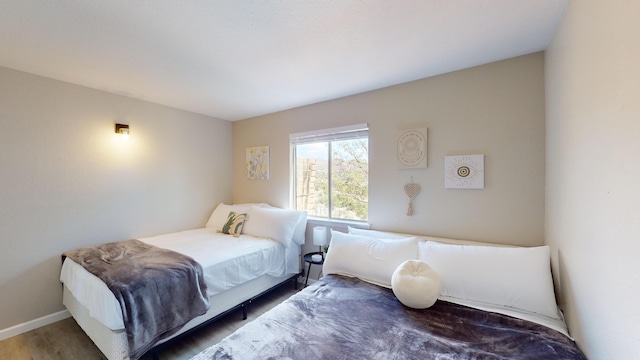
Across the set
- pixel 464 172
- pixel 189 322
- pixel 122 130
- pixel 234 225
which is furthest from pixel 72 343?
pixel 464 172

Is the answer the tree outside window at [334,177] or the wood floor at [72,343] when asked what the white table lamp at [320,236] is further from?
the wood floor at [72,343]

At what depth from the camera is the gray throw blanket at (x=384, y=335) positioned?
1.14 meters

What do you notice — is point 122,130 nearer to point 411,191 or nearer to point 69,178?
point 69,178

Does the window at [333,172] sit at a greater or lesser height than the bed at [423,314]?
greater

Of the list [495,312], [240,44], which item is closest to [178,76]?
[240,44]

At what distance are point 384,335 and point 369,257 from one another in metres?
0.75

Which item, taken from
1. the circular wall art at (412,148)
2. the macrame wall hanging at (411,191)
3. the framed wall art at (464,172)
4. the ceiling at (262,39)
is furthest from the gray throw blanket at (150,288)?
the framed wall art at (464,172)

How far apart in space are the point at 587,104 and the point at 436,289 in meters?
1.26

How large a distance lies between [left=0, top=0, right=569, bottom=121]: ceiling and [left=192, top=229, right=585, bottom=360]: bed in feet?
4.98

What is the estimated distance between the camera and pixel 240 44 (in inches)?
69.9

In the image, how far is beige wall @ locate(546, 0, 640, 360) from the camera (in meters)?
0.83

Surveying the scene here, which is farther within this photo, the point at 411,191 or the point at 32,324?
the point at 411,191

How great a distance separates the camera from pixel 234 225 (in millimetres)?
3158

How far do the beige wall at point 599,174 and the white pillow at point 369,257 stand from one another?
0.93 meters
